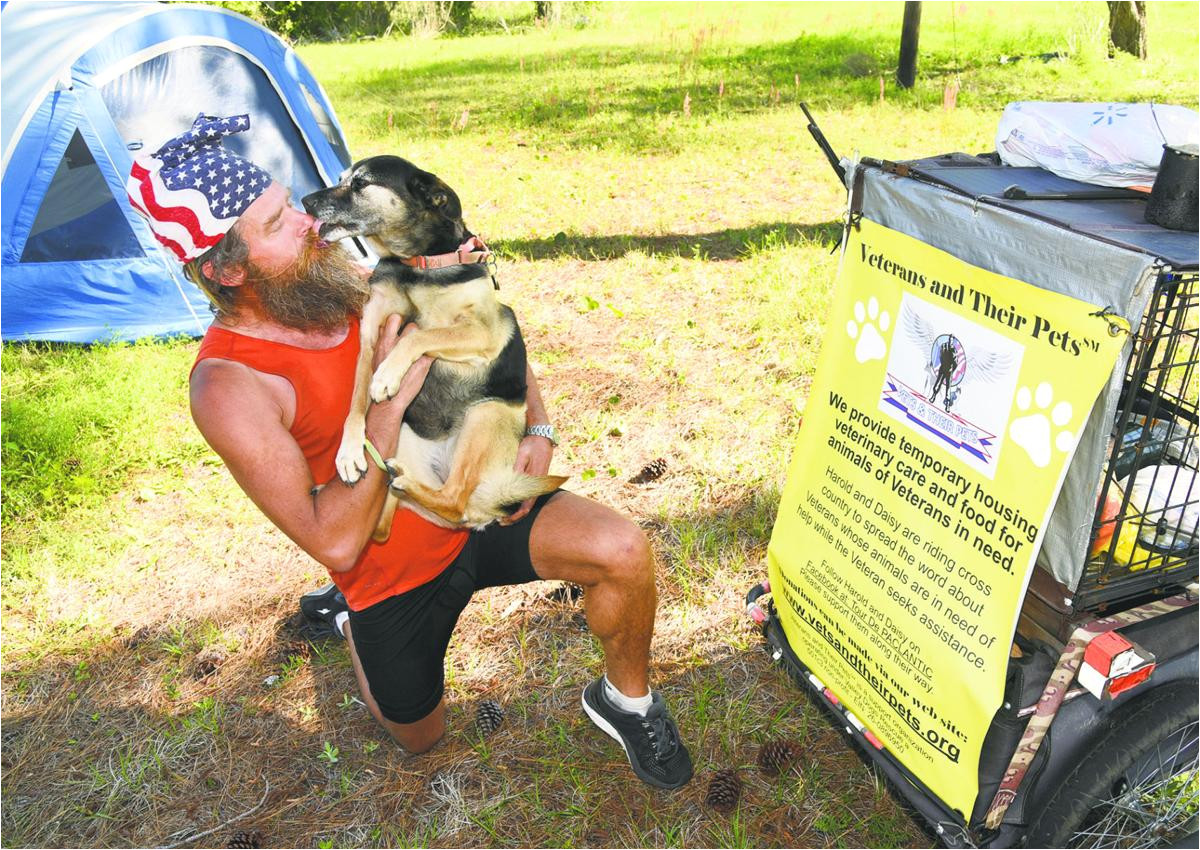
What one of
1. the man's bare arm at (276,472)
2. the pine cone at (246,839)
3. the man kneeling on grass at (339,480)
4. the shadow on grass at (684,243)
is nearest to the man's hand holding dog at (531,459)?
the man kneeling on grass at (339,480)

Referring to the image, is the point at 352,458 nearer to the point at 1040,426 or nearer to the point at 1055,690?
the point at 1040,426

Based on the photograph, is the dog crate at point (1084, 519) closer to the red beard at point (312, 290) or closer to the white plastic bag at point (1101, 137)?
the white plastic bag at point (1101, 137)

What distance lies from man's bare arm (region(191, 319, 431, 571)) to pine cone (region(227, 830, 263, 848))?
98 centimetres

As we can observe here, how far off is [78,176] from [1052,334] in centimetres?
646

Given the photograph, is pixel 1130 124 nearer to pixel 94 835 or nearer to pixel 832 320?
pixel 832 320

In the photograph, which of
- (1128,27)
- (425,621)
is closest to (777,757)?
(425,621)

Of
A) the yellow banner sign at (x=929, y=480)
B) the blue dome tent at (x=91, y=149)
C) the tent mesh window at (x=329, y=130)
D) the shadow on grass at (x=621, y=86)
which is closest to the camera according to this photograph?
the yellow banner sign at (x=929, y=480)

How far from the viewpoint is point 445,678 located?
322 centimetres

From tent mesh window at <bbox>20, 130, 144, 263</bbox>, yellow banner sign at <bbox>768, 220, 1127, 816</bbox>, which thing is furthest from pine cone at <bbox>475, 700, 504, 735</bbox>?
tent mesh window at <bbox>20, 130, 144, 263</bbox>

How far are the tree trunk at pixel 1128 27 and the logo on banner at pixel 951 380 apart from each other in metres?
14.0

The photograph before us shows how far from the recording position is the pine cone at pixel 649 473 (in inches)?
167

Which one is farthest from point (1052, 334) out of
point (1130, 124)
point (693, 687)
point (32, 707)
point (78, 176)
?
→ point (78, 176)

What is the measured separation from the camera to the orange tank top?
7.70ft

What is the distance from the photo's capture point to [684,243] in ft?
23.8
